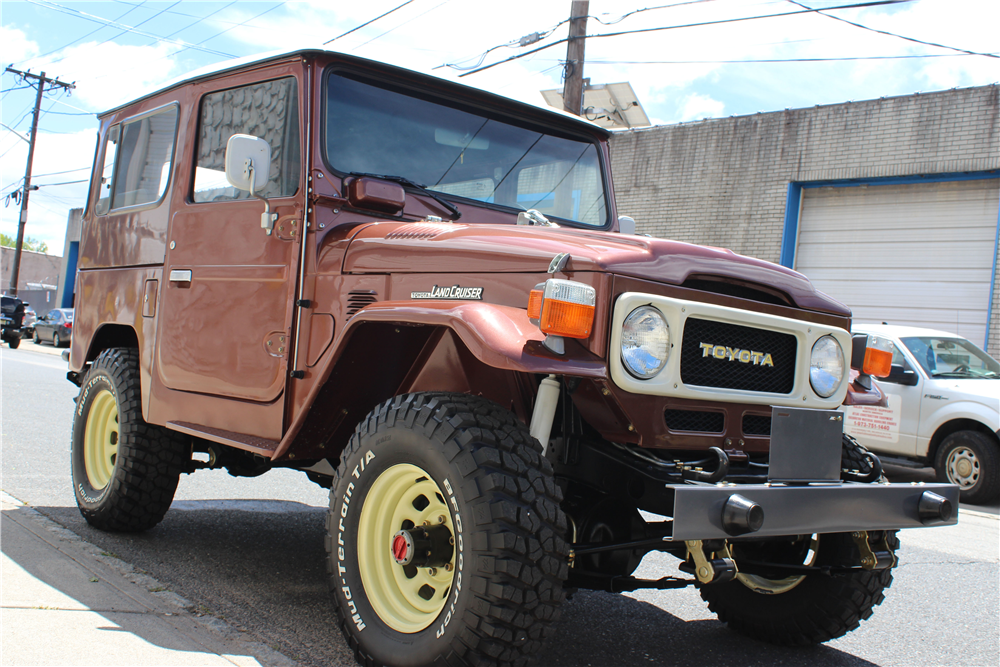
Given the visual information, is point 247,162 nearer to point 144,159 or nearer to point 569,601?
point 144,159

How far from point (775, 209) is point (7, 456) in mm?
12298

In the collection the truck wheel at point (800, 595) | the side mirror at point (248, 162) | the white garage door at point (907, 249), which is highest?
the white garage door at point (907, 249)

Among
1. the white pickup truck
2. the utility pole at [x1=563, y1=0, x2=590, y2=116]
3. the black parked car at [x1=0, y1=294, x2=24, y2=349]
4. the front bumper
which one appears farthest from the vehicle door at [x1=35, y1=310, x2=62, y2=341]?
the front bumper

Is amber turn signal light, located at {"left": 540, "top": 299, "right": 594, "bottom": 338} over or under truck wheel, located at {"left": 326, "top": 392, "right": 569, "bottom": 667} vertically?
over

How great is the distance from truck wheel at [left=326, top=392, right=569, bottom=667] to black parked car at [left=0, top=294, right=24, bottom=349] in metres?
25.0

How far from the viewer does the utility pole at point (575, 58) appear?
13.1 meters

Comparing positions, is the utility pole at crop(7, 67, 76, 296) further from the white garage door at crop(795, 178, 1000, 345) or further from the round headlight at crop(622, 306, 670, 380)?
the round headlight at crop(622, 306, 670, 380)

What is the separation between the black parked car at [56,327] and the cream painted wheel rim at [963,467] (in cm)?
2530

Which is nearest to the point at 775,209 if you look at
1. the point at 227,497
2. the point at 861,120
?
the point at 861,120

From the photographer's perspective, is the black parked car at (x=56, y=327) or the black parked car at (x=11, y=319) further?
the black parked car at (x=56, y=327)

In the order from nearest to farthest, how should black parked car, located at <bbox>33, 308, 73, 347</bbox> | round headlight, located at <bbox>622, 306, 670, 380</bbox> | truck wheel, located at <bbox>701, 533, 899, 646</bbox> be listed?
round headlight, located at <bbox>622, 306, 670, 380</bbox> < truck wheel, located at <bbox>701, 533, 899, 646</bbox> < black parked car, located at <bbox>33, 308, 73, 347</bbox>

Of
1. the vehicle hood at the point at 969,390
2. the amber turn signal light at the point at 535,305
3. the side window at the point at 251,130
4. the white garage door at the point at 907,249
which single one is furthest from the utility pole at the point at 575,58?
the amber turn signal light at the point at 535,305

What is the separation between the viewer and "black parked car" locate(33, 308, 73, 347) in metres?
27.1

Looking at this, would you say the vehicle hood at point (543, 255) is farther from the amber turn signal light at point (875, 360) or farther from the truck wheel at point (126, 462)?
the truck wheel at point (126, 462)
